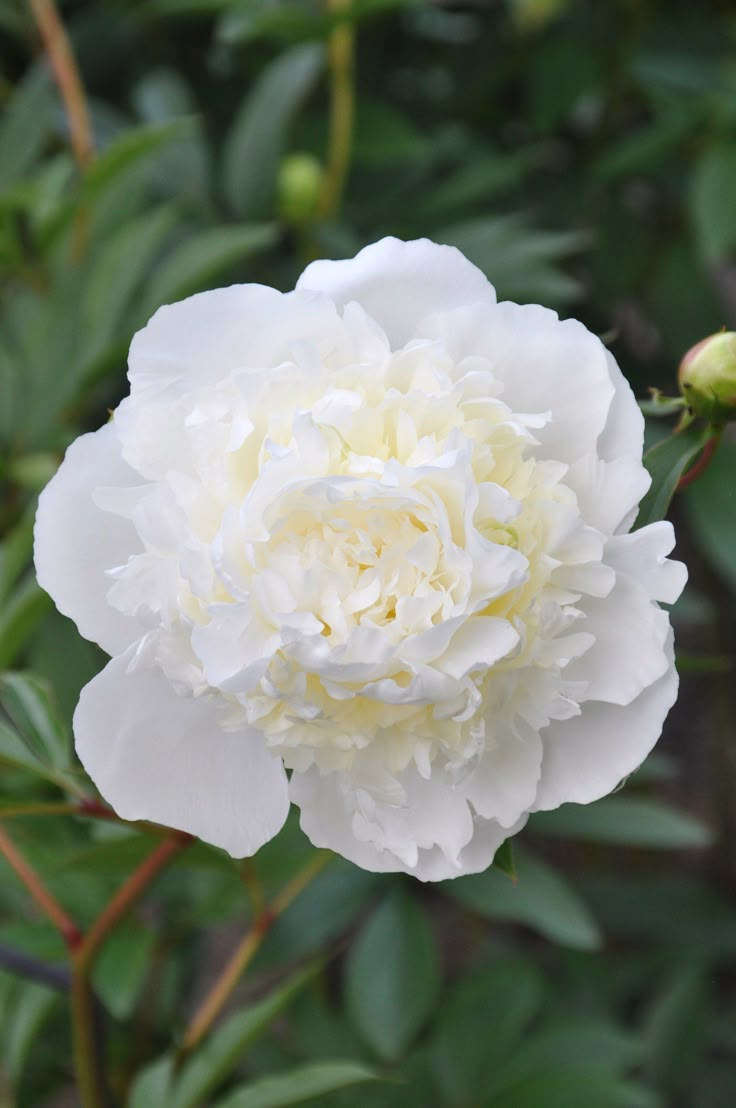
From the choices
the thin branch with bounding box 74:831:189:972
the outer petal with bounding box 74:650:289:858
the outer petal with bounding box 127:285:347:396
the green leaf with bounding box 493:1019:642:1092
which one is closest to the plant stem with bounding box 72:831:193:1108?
the thin branch with bounding box 74:831:189:972

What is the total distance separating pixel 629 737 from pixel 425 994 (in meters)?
0.58

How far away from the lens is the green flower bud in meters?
0.94

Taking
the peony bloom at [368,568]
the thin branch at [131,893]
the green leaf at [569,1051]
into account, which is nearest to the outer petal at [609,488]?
the peony bloom at [368,568]

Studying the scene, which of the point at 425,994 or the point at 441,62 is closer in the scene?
the point at 425,994

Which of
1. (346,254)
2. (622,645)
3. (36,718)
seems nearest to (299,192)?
(346,254)

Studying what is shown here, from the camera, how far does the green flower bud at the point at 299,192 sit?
94cm

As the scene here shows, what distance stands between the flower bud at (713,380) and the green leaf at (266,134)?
2.00 ft

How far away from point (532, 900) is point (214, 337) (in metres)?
0.57

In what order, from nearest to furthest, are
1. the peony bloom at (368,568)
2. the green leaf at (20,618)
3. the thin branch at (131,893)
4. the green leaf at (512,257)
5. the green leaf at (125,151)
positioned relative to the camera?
1. the peony bloom at (368,568)
2. the thin branch at (131,893)
3. the green leaf at (20,618)
4. the green leaf at (125,151)
5. the green leaf at (512,257)

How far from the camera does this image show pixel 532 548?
1.33 ft

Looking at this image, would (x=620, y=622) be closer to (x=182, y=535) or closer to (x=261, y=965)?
(x=182, y=535)

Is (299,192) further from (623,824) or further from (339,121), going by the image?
(623,824)

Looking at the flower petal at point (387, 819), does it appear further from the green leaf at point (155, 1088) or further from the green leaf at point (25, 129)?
the green leaf at point (25, 129)

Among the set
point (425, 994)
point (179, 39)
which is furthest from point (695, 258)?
point (425, 994)
